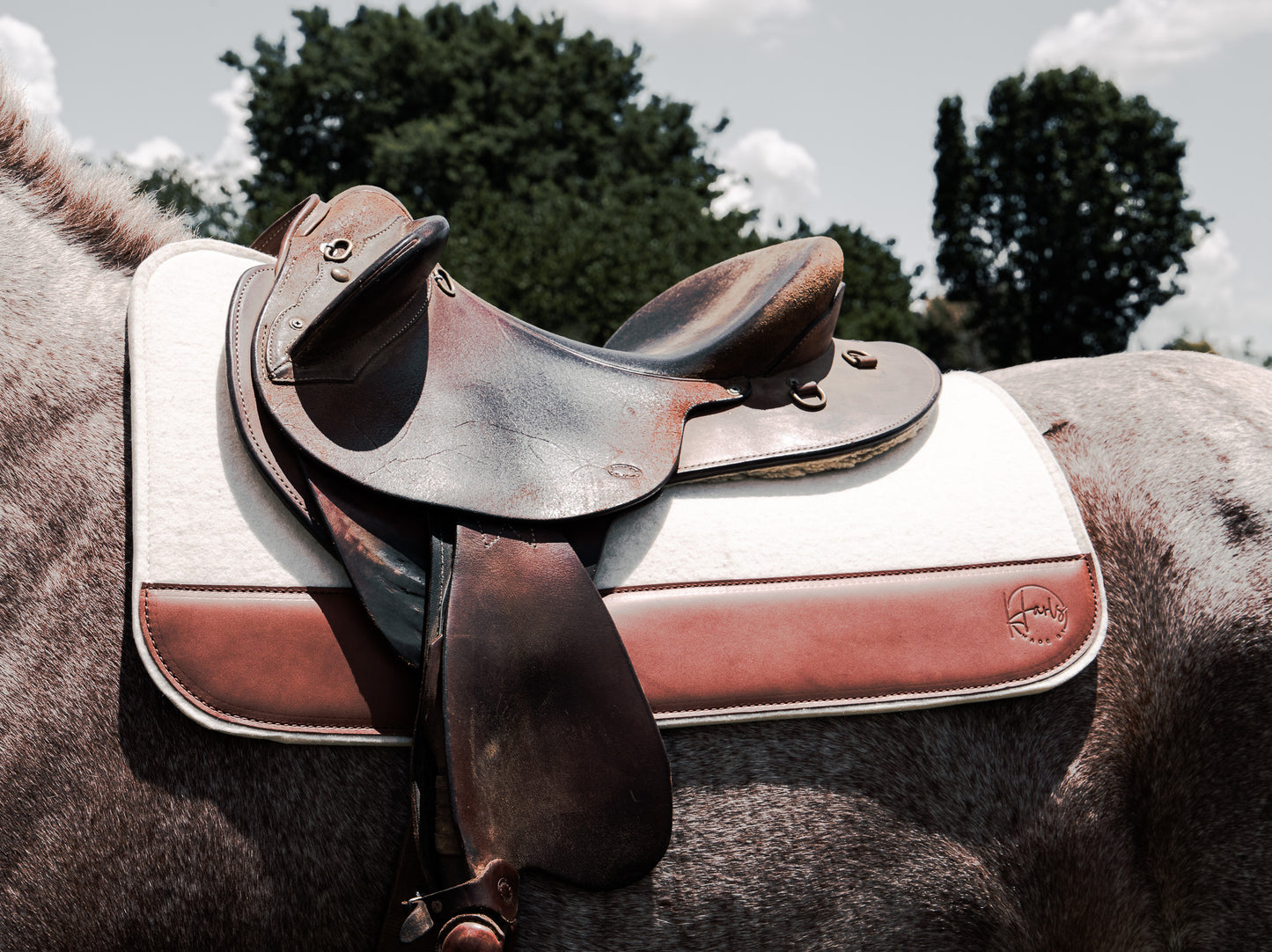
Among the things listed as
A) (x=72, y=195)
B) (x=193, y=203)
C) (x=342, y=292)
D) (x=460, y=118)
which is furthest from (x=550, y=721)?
(x=460, y=118)

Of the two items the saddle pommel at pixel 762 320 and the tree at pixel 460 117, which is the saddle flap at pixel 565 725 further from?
the tree at pixel 460 117

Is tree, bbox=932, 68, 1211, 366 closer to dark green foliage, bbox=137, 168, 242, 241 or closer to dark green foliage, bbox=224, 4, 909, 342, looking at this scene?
dark green foliage, bbox=224, 4, 909, 342

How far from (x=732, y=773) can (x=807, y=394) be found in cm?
67

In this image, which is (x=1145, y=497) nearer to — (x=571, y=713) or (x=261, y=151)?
(x=571, y=713)

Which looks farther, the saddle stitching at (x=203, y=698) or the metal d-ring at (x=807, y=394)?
the metal d-ring at (x=807, y=394)

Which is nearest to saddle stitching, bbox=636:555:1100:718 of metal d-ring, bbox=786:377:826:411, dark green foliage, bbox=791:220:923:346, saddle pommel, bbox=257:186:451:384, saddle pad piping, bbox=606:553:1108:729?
saddle pad piping, bbox=606:553:1108:729

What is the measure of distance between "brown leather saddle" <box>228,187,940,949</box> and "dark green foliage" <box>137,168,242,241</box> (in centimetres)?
53

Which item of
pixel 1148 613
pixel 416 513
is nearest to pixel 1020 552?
pixel 1148 613

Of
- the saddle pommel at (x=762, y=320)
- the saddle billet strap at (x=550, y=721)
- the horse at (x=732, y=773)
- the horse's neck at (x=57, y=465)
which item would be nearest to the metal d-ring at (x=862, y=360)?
the saddle pommel at (x=762, y=320)

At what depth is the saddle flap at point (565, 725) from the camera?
121 centimetres

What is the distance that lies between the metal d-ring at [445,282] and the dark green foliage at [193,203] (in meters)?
0.52

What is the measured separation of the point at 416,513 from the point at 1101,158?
24778mm

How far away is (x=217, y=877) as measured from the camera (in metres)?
1.21

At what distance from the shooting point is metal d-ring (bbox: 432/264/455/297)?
1480 mm
